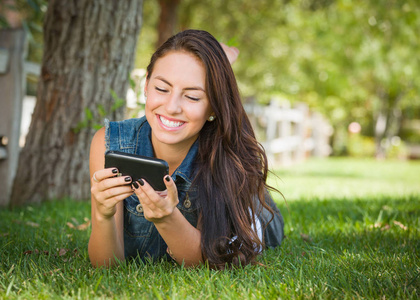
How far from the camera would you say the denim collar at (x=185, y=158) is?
2.44 meters

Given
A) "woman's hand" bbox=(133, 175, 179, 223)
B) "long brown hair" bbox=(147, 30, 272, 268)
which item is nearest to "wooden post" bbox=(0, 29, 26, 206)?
"long brown hair" bbox=(147, 30, 272, 268)

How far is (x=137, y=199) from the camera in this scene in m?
2.47

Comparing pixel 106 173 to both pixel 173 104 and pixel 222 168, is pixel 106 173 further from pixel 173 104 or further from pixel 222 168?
pixel 222 168

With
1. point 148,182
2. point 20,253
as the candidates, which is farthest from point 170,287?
point 20,253

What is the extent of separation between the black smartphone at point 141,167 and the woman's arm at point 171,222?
4 centimetres

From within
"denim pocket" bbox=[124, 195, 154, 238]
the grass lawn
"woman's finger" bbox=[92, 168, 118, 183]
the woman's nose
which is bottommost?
the grass lawn

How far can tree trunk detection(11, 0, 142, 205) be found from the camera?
409cm

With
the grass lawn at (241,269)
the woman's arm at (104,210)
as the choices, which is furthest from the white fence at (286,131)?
the woman's arm at (104,210)

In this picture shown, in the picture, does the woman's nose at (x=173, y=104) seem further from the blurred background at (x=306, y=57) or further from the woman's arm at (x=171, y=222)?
the blurred background at (x=306, y=57)

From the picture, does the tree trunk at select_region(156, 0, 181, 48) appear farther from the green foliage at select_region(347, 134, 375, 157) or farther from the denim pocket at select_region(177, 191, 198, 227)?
the green foliage at select_region(347, 134, 375, 157)

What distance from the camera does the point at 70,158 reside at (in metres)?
4.15

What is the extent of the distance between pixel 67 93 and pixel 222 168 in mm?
2205

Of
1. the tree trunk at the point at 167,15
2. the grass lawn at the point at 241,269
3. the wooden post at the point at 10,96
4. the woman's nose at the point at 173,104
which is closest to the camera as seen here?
the grass lawn at the point at 241,269

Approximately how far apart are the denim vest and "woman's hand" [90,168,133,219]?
0.44 m
